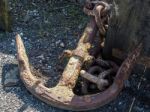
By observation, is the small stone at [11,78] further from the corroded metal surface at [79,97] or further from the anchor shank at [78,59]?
the anchor shank at [78,59]

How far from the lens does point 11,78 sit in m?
4.23

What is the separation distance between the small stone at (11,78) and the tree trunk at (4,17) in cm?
71

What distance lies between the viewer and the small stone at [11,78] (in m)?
4.18

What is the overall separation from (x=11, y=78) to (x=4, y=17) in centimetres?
90

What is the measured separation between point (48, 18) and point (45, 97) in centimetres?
157

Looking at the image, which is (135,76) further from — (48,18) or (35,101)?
(48,18)

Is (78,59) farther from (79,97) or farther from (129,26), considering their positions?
(129,26)

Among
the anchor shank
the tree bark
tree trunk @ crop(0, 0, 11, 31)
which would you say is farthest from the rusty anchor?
tree trunk @ crop(0, 0, 11, 31)

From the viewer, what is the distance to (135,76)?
168 inches

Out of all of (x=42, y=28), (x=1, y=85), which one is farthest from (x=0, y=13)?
(x=1, y=85)

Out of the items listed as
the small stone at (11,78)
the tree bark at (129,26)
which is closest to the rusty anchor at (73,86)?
the tree bark at (129,26)

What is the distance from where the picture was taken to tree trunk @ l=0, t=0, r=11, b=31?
15.4 ft

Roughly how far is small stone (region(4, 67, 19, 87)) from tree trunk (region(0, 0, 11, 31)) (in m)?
0.71

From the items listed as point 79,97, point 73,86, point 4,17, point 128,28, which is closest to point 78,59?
point 73,86
